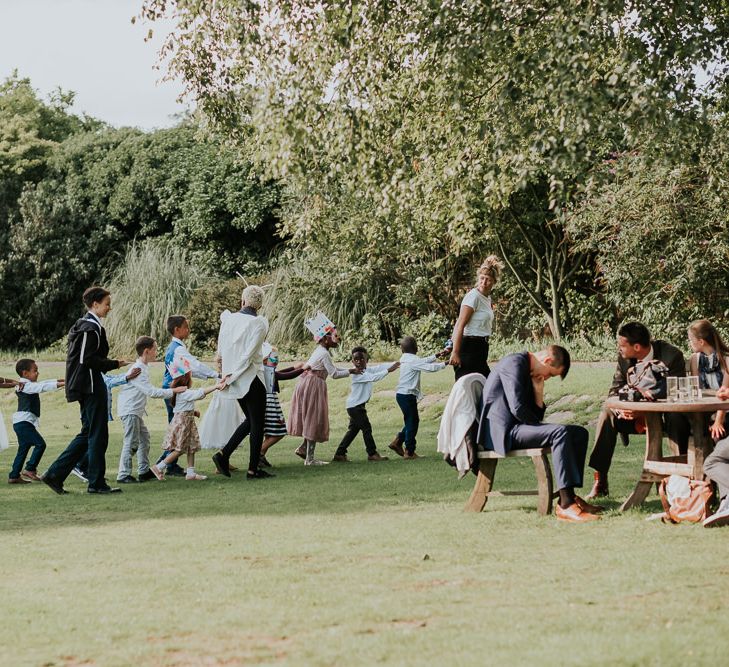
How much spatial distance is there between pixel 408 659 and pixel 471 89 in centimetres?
827

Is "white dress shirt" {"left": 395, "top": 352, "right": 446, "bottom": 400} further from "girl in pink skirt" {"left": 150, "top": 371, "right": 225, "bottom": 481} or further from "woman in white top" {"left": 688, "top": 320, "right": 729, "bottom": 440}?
"woman in white top" {"left": 688, "top": 320, "right": 729, "bottom": 440}

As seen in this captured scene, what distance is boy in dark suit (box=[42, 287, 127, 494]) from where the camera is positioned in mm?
11414

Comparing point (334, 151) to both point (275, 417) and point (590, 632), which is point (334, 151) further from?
point (590, 632)

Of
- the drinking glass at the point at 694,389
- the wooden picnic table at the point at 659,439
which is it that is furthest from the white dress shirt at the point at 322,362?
the drinking glass at the point at 694,389

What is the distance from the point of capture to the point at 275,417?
13.8 meters

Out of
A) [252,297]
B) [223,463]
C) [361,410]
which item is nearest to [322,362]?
[361,410]

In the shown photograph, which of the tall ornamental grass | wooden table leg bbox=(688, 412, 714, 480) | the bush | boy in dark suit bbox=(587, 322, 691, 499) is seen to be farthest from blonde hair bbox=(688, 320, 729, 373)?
the tall ornamental grass

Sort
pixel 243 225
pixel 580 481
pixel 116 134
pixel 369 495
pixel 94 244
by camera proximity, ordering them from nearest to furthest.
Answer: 1. pixel 580 481
2. pixel 369 495
3. pixel 243 225
4. pixel 94 244
5. pixel 116 134

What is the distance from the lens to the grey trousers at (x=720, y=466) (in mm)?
8383

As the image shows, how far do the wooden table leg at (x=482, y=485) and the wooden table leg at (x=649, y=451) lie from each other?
106 centimetres

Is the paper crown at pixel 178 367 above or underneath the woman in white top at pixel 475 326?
underneath

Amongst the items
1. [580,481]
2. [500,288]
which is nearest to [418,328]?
[500,288]

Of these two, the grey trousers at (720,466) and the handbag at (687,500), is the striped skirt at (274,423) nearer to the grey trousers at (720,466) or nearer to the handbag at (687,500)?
the handbag at (687,500)

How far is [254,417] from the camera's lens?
12.6m
